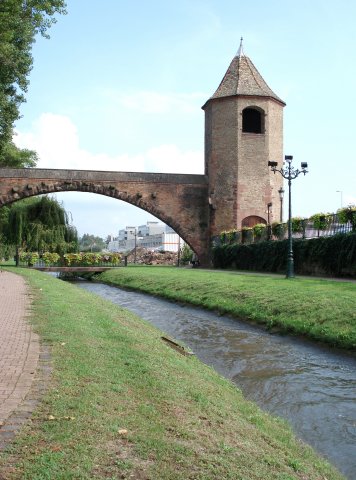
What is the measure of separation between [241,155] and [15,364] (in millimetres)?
30746

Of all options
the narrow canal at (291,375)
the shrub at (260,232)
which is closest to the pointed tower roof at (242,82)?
the shrub at (260,232)

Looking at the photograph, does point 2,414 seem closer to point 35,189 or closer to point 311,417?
point 311,417

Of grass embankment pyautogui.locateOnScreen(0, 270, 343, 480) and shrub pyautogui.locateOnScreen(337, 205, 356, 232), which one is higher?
shrub pyautogui.locateOnScreen(337, 205, 356, 232)

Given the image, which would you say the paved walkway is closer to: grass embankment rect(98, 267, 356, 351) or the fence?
grass embankment rect(98, 267, 356, 351)

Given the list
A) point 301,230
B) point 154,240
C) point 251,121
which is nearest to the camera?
point 301,230

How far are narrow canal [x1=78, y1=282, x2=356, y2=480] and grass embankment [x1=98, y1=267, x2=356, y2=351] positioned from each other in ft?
1.27

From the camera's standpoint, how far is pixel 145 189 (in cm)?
3628

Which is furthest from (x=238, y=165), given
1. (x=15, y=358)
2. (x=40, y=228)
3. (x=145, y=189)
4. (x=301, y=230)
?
(x=15, y=358)

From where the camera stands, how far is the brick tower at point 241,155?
116 ft

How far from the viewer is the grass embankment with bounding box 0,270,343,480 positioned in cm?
355

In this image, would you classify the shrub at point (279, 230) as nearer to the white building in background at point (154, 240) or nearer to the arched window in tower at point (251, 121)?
the arched window in tower at point (251, 121)

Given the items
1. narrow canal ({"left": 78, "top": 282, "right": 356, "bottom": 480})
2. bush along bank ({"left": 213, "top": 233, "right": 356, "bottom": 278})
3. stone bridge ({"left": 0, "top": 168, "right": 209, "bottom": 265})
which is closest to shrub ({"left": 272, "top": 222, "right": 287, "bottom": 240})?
bush along bank ({"left": 213, "top": 233, "right": 356, "bottom": 278})

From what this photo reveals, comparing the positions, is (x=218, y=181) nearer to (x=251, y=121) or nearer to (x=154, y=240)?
(x=251, y=121)

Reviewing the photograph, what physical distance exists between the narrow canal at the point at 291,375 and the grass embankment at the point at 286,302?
0.39 meters
